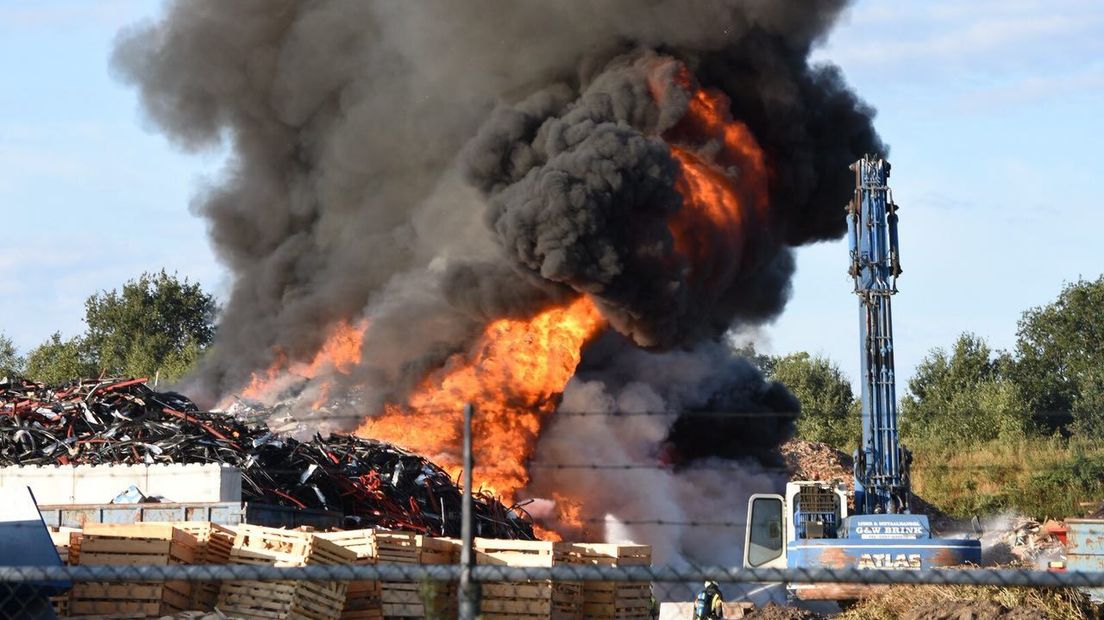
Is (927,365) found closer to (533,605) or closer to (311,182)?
(311,182)

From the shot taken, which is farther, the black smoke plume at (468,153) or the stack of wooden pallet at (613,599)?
the black smoke plume at (468,153)

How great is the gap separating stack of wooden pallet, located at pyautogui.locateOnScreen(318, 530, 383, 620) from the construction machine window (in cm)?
672

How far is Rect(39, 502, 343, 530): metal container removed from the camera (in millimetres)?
21250

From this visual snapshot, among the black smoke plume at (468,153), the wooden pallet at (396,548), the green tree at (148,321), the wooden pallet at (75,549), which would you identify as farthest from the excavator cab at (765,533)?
the green tree at (148,321)

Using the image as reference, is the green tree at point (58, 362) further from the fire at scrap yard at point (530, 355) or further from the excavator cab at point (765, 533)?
the excavator cab at point (765, 533)

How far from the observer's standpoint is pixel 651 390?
40094 millimetres

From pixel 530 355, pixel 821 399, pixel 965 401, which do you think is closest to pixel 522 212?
pixel 530 355

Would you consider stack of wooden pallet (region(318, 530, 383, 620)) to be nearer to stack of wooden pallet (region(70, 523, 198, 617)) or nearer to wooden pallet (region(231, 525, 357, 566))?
wooden pallet (region(231, 525, 357, 566))

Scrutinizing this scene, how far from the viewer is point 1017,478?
4134 cm

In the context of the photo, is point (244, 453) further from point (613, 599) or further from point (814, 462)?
point (814, 462)

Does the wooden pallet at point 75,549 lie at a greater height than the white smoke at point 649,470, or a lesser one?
lesser

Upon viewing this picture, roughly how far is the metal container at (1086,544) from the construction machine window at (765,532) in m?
4.79

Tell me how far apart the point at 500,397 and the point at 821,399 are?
35.9 metres

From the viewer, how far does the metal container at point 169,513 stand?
69.7 feet
